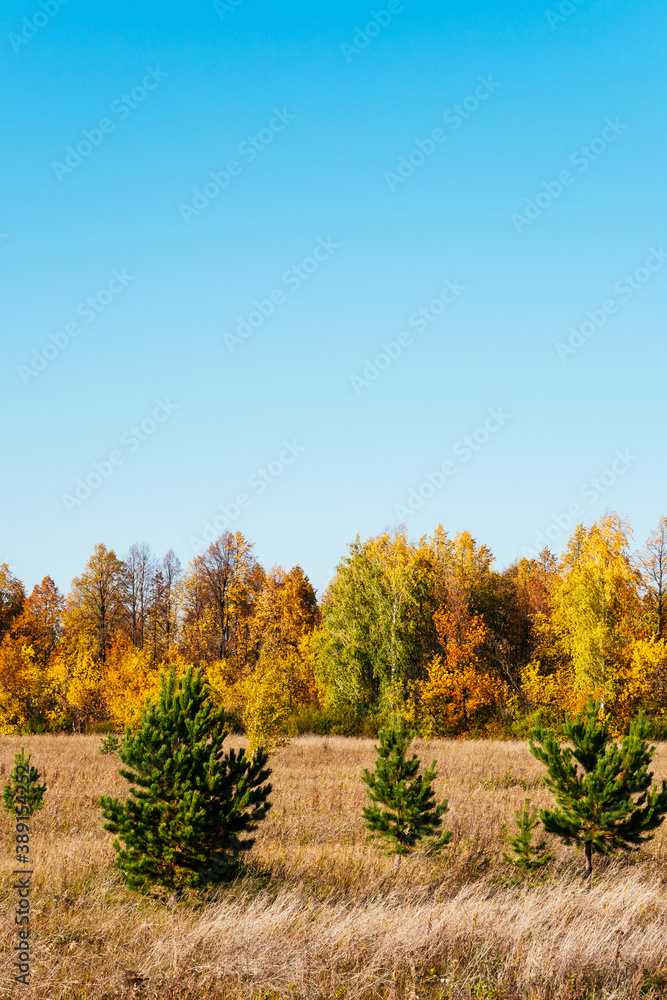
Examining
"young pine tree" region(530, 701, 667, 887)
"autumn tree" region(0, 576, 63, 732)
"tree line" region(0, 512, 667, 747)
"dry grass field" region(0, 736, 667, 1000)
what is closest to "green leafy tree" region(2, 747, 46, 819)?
"dry grass field" region(0, 736, 667, 1000)

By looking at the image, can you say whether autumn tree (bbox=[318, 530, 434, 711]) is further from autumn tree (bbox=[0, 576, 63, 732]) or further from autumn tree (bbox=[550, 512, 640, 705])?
autumn tree (bbox=[0, 576, 63, 732])

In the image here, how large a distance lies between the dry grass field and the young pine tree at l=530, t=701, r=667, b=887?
1.82ft

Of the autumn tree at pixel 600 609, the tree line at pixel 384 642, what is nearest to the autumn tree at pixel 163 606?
the tree line at pixel 384 642

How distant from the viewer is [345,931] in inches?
237

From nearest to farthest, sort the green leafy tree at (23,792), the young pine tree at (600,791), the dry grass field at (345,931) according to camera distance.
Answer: the dry grass field at (345,931) < the young pine tree at (600,791) < the green leafy tree at (23,792)

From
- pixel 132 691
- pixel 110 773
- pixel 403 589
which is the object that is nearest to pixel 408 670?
pixel 403 589

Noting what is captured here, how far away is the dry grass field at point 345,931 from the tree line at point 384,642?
1910 cm

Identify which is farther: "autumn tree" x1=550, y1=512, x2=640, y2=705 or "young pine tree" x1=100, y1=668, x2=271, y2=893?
"autumn tree" x1=550, y1=512, x2=640, y2=705

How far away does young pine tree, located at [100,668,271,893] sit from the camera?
7406mm

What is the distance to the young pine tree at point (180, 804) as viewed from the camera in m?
7.41

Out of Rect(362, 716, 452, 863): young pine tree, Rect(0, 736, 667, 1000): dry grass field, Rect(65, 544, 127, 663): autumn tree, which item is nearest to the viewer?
Rect(0, 736, 667, 1000): dry grass field

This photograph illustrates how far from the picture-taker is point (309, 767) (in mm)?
22453

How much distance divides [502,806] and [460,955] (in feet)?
34.0

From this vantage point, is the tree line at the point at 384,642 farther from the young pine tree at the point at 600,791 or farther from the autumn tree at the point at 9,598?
the young pine tree at the point at 600,791
